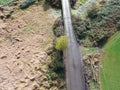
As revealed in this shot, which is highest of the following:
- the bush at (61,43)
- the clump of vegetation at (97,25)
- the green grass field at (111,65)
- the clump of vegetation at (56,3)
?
the clump of vegetation at (56,3)

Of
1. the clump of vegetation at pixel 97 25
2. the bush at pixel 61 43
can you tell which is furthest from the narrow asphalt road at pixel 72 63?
the clump of vegetation at pixel 97 25

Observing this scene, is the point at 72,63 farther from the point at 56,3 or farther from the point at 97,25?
the point at 56,3

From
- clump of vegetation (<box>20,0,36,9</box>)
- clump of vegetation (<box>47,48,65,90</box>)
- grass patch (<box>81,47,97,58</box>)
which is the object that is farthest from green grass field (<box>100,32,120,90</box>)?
clump of vegetation (<box>20,0,36,9</box>)

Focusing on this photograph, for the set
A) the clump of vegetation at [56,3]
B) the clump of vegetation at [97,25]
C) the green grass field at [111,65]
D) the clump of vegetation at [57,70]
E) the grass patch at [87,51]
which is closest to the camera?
the green grass field at [111,65]

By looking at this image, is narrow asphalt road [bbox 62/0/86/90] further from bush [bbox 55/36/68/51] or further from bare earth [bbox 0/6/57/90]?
bare earth [bbox 0/6/57/90]

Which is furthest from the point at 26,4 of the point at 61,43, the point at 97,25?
the point at 97,25

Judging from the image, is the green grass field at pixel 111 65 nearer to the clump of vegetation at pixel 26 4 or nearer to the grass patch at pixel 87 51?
the grass patch at pixel 87 51
